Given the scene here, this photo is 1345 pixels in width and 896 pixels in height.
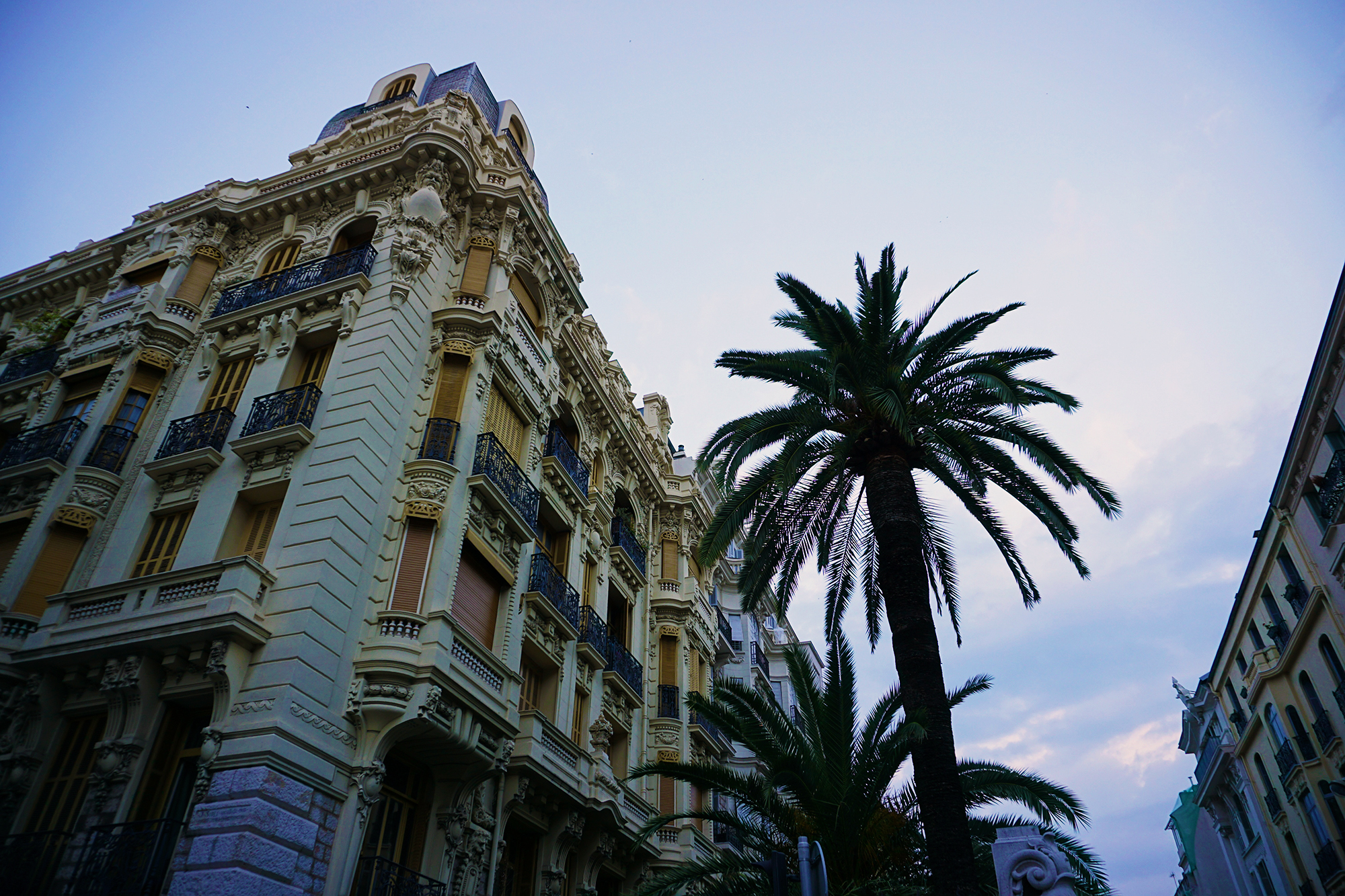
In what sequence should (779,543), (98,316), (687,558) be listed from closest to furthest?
(779,543), (98,316), (687,558)

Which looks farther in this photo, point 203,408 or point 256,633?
point 203,408

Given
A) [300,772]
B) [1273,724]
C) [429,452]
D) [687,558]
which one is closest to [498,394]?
[429,452]

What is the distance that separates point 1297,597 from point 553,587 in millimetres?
23620

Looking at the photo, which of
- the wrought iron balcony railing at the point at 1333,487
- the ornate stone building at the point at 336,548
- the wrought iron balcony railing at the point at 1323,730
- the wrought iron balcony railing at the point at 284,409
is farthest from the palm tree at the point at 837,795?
the wrought iron balcony railing at the point at 1323,730

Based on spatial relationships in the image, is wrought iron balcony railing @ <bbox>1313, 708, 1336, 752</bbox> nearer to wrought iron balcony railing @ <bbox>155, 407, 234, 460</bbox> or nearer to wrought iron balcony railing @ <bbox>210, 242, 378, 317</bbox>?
wrought iron balcony railing @ <bbox>210, 242, 378, 317</bbox>

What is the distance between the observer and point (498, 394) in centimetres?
1862

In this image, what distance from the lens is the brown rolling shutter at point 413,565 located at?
1435cm

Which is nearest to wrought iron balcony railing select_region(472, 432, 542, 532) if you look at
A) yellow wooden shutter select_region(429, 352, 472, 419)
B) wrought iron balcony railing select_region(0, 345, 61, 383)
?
yellow wooden shutter select_region(429, 352, 472, 419)

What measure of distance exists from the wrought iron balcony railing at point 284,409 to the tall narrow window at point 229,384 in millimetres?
1276

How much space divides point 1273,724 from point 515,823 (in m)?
29.5

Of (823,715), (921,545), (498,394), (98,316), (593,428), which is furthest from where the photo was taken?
(593,428)

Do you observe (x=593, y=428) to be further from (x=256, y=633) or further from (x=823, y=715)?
(x=256, y=633)

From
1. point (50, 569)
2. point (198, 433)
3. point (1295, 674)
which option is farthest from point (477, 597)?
point (1295, 674)

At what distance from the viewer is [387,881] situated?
12.6 m
